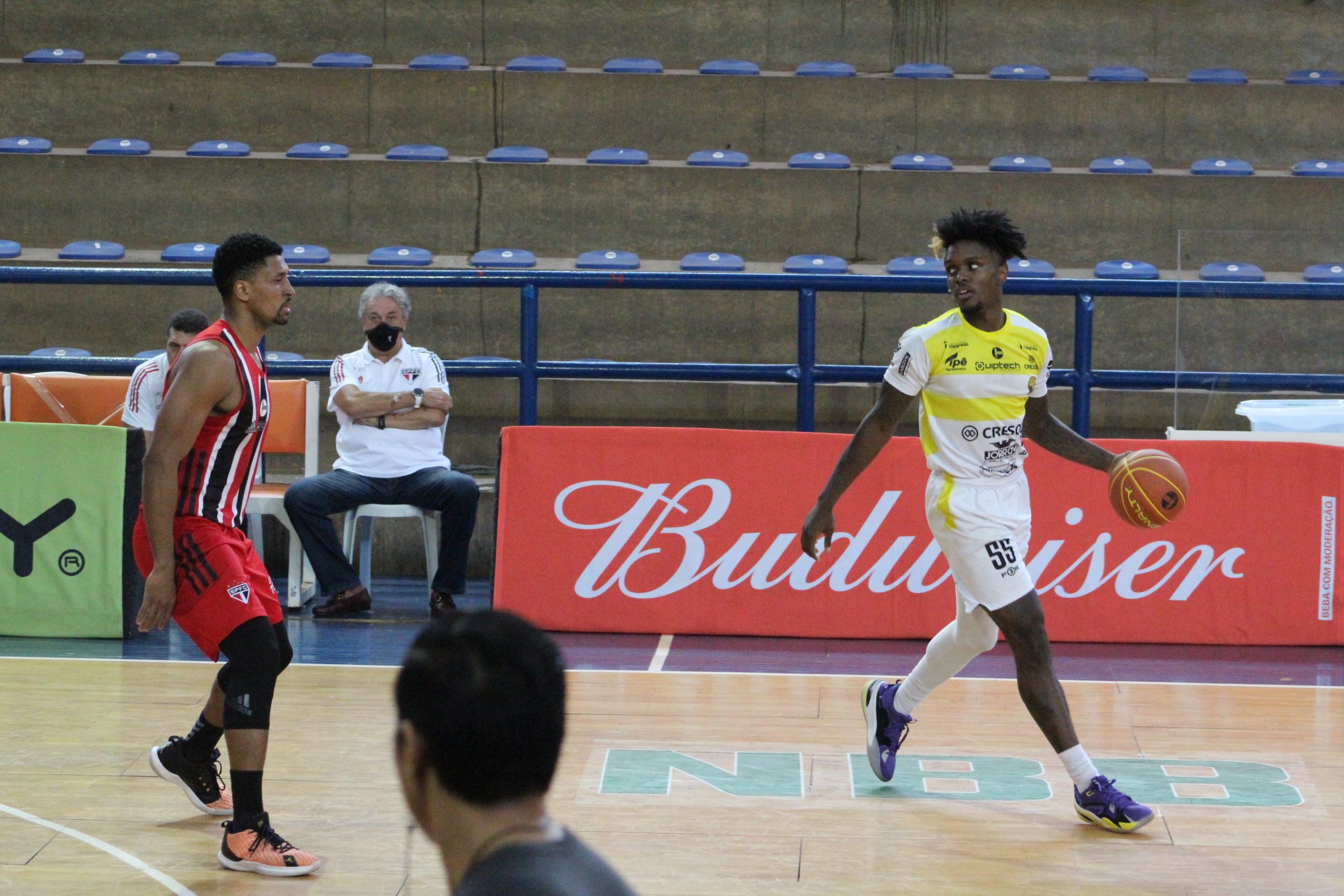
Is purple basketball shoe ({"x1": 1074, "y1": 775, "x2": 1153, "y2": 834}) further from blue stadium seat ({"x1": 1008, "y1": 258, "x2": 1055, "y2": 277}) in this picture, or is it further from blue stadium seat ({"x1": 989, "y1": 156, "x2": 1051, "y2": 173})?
blue stadium seat ({"x1": 989, "y1": 156, "x2": 1051, "y2": 173})

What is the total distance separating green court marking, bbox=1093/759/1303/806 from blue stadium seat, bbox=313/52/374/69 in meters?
10.2

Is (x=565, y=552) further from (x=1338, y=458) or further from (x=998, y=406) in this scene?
(x=1338, y=458)

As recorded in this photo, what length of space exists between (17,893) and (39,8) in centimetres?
1218

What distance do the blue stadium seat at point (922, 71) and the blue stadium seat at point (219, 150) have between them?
5.87 meters

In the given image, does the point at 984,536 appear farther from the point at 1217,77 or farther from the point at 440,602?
the point at 1217,77

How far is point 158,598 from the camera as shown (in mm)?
4211

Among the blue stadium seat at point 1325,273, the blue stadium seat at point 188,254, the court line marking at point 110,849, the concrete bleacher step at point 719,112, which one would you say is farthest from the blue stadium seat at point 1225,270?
the blue stadium seat at point 188,254

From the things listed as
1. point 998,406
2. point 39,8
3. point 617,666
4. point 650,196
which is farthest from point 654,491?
point 39,8

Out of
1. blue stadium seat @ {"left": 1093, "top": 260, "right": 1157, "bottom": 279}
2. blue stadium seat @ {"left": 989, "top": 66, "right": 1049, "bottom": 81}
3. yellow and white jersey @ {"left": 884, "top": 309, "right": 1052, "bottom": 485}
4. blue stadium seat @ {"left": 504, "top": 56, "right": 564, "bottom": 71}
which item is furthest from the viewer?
blue stadium seat @ {"left": 504, "top": 56, "right": 564, "bottom": 71}

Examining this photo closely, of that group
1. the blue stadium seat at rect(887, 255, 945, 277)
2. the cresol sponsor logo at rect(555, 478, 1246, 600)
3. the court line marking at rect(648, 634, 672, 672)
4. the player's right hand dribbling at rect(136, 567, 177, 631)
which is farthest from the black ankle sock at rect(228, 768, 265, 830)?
the blue stadium seat at rect(887, 255, 945, 277)

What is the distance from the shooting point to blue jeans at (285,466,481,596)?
304 inches

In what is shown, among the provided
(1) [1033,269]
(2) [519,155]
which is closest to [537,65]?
(2) [519,155]

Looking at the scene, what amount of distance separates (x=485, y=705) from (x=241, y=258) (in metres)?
3.22

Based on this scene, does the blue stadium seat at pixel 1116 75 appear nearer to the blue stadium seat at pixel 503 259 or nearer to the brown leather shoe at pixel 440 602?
the blue stadium seat at pixel 503 259
